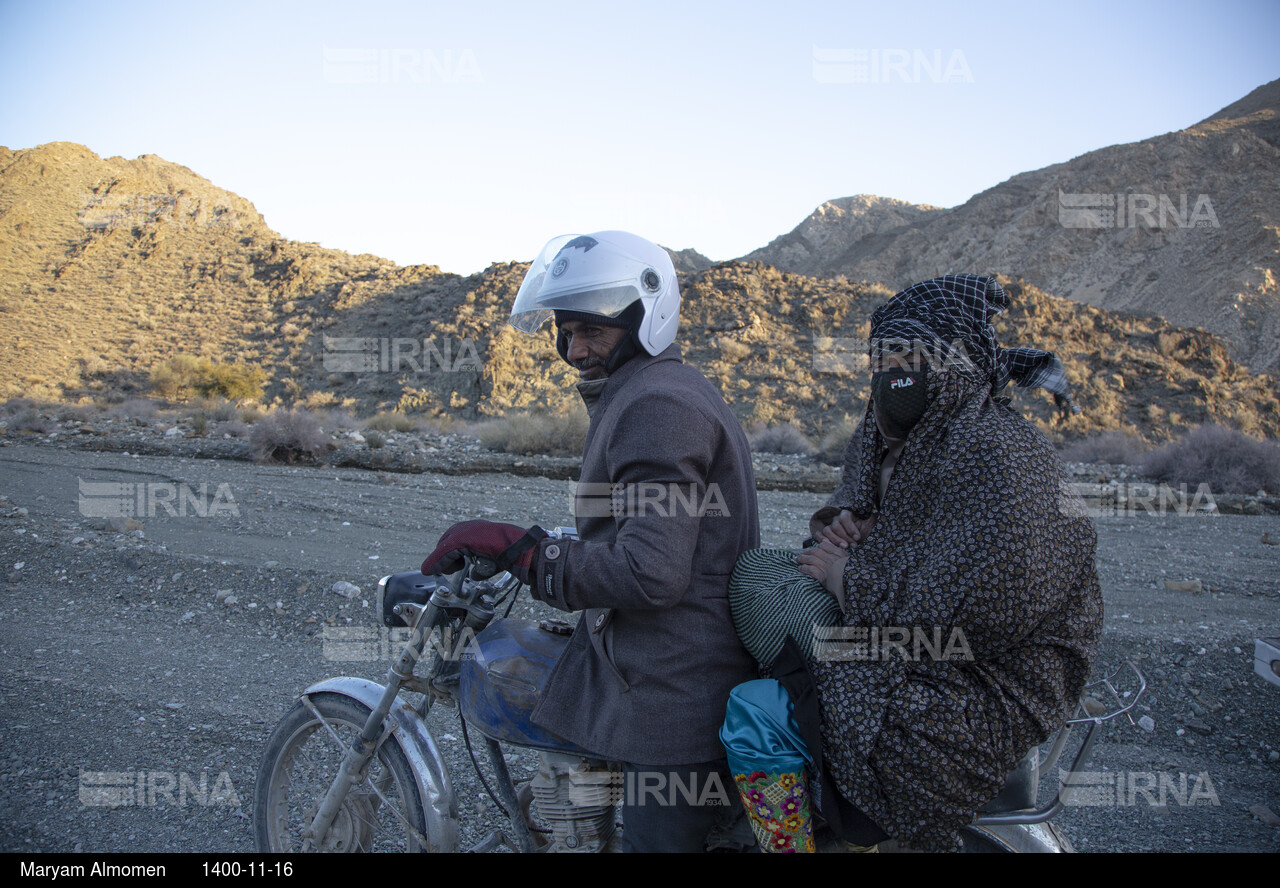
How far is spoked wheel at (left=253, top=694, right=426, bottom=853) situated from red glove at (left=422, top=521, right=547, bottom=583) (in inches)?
25.9

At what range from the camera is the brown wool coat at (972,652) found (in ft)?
5.17

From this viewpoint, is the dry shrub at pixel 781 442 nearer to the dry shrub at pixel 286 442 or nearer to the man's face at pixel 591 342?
the dry shrub at pixel 286 442

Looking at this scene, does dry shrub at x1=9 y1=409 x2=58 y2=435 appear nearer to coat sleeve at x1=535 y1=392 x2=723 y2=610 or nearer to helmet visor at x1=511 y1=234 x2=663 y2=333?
helmet visor at x1=511 y1=234 x2=663 y2=333

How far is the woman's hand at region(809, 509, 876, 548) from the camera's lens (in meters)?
2.15

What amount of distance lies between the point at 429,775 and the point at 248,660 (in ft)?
11.4

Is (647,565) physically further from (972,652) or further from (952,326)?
(952,326)

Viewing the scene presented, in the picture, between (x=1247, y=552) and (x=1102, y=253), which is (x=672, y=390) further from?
(x=1102, y=253)

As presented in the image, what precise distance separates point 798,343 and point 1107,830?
1164 inches

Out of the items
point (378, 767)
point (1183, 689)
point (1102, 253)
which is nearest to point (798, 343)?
point (1102, 253)

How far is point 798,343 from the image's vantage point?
1265 inches

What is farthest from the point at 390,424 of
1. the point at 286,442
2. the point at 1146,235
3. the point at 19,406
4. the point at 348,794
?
the point at 1146,235

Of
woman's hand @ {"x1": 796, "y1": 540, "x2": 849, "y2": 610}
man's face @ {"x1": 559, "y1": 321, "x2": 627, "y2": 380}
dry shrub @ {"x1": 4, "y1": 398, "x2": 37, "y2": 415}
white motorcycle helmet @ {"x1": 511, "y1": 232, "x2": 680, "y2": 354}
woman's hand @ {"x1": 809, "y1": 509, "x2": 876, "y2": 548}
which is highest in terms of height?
white motorcycle helmet @ {"x1": 511, "y1": 232, "x2": 680, "y2": 354}

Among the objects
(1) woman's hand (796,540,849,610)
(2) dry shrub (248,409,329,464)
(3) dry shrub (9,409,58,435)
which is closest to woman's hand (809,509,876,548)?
(1) woman's hand (796,540,849,610)

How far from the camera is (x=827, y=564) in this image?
6.46ft
